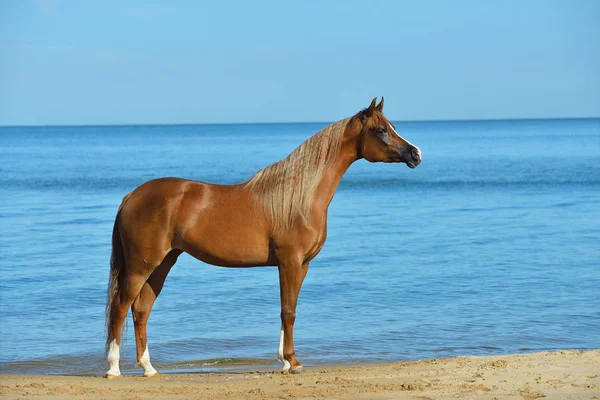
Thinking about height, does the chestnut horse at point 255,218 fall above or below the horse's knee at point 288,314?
above

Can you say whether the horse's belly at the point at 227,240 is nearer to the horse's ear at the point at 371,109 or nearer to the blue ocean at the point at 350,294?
the horse's ear at the point at 371,109

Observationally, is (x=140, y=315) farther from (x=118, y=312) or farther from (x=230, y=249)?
(x=230, y=249)

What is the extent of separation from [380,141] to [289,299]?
1.44 metres

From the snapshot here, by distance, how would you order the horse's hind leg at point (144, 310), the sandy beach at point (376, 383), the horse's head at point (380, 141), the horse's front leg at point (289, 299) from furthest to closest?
1. the horse's hind leg at point (144, 310)
2. the horse's head at point (380, 141)
3. the horse's front leg at point (289, 299)
4. the sandy beach at point (376, 383)

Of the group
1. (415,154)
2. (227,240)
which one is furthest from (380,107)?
(227,240)

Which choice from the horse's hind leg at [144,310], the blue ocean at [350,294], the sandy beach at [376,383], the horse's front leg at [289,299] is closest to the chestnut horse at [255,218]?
the horse's front leg at [289,299]

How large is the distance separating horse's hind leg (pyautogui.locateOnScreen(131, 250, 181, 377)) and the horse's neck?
1.27 meters

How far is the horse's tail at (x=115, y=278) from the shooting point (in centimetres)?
643

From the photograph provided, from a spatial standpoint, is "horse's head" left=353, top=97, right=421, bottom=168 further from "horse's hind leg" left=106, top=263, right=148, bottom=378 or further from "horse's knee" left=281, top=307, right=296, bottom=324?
"horse's hind leg" left=106, top=263, right=148, bottom=378

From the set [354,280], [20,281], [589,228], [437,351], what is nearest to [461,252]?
[354,280]

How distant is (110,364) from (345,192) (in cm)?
2402

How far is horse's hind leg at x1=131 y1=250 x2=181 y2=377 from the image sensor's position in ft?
21.6

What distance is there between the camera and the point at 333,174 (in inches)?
255

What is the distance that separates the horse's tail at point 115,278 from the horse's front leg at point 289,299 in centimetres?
129
